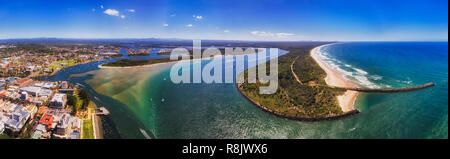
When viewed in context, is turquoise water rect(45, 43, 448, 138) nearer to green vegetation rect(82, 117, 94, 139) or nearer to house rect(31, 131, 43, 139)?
green vegetation rect(82, 117, 94, 139)

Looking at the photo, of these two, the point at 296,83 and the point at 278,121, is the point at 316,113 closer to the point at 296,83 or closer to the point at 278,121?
the point at 278,121

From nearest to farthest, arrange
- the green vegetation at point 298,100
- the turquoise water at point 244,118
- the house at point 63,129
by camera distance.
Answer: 1. the house at point 63,129
2. the turquoise water at point 244,118
3. the green vegetation at point 298,100

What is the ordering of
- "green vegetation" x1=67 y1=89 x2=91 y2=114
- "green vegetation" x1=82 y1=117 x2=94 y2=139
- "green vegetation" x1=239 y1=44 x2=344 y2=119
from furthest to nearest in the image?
"green vegetation" x1=67 y1=89 x2=91 y2=114 < "green vegetation" x1=239 y1=44 x2=344 y2=119 < "green vegetation" x1=82 y1=117 x2=94 y2=139

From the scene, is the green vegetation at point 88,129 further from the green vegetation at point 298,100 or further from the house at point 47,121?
the green vegetation at point 298,100

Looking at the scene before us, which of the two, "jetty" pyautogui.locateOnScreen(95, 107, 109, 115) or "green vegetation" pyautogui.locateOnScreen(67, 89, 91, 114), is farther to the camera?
"green vegetation" pyautogui.locateOnScreen(67, 89, 91, 114)

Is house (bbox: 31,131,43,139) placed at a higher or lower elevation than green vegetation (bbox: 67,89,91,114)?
lower

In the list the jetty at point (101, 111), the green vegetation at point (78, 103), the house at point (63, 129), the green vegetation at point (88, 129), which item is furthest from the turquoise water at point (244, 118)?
the house at point (63, 129)

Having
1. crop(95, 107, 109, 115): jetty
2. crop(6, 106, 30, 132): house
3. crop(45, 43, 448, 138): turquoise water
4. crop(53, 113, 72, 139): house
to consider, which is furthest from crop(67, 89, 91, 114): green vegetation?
crop(53, 113, 72, 139): house

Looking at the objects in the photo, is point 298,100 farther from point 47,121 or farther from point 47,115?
point 47,115

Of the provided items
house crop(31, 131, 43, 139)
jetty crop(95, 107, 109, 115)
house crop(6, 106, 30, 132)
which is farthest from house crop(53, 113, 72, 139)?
jetty crop(95, 107, 109, 115)

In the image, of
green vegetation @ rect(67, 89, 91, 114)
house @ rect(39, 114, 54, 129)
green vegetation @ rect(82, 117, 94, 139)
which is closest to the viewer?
green vegetation @ rect(82, 117, 94, 139)

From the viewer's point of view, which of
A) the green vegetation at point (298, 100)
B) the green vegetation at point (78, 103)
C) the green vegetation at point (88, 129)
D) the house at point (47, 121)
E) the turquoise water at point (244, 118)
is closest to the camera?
the green vegetation at point (88, 129)

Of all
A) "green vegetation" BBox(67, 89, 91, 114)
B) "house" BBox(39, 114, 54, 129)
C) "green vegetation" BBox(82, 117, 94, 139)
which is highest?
"green vegetation" BBox(67, 89, 91, 114)
